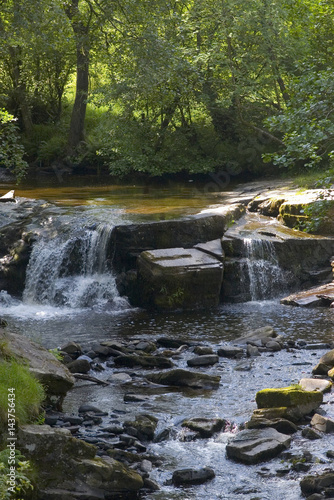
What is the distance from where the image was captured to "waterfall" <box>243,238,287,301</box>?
14.9 metres

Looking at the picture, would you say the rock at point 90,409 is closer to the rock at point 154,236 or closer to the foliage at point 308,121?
the foliage at point 308,121

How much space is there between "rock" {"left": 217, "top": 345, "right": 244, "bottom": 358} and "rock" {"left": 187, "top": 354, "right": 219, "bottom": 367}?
14.7 inches

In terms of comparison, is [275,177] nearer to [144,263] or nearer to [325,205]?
[144,263]

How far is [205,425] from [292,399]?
3.73 feet

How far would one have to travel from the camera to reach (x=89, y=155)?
88.9 ft

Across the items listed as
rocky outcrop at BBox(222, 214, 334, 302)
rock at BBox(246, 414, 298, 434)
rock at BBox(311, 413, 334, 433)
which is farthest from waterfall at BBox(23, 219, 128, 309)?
rock at BBox(311, 413, 334, 433)

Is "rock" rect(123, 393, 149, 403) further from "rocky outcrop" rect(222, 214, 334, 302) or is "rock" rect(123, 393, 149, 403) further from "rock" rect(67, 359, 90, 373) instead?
"rocky outcrop" rect(222, 214, 334, 302)

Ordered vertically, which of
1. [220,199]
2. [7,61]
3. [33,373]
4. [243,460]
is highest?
→ [7,61]

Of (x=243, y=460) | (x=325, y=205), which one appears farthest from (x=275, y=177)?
(x=243, y=460)

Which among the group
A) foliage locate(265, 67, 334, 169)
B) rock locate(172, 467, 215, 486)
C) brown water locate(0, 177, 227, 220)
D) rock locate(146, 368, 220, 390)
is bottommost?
rock locate(172, 467, 215, 486)

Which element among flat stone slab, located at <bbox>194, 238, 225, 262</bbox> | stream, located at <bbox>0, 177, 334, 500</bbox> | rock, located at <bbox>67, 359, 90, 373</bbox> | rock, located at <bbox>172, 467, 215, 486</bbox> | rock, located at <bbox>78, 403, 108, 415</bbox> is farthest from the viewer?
flat stone slab, located at <bbox>194, 238, 225, 262</bbox>

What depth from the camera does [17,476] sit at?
16.8 ft

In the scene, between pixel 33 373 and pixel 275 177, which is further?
pixel 275 177

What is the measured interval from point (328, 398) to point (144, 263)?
6536 mm
